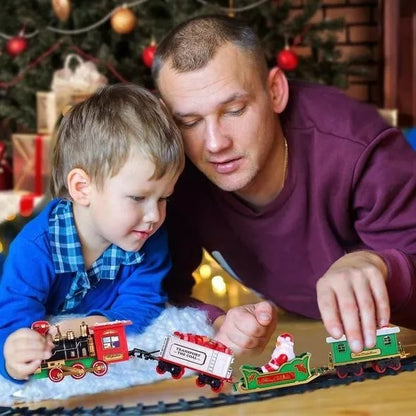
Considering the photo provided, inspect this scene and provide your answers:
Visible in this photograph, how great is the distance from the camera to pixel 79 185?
728 millimetres

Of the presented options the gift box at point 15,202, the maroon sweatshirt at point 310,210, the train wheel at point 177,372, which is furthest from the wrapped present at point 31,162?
the train wheel at point 177,372

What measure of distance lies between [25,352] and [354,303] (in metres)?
0.27

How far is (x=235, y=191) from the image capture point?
0.95 m

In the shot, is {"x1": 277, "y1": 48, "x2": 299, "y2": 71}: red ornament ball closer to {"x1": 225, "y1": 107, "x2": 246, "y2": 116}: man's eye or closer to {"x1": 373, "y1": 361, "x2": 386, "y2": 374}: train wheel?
{"x1": 225, "y1": 107, "x2": 246, "y2": 116}: man's eye

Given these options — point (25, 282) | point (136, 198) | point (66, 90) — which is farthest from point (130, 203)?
point (66, 90)

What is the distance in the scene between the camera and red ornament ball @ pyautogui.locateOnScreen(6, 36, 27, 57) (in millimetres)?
2203

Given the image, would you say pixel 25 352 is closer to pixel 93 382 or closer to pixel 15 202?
pixel 93 382

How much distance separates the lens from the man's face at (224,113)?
783 millimetres

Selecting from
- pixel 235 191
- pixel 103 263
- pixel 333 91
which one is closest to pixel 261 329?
pixel 103 263

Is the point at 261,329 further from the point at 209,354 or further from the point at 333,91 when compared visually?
the point at 333,91

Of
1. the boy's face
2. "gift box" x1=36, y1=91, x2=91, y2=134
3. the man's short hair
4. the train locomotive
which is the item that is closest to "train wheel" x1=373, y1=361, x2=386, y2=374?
the train locomotive

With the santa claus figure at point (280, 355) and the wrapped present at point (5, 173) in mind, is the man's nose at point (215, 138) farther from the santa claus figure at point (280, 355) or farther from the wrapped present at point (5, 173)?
the wrapped present at point (5, 173)

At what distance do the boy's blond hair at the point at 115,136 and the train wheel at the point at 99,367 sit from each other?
18cm

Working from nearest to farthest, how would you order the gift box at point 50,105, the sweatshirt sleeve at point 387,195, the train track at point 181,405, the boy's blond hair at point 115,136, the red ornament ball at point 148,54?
the train track at point 181,405 < the boy's blond hair at point 115,136 < the sweatshirt sleeve at point 387,195 < the gift box at point 50,105 < the red ornament ball at point 148,54
